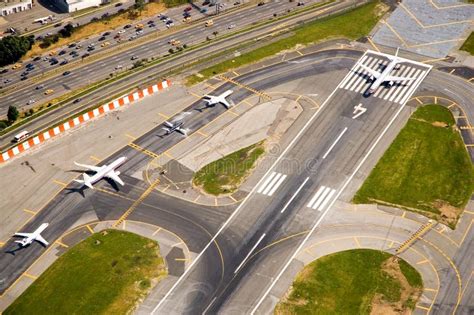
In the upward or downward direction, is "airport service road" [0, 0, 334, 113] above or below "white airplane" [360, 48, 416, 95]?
below

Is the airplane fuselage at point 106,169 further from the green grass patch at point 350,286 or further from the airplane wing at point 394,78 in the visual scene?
the airplane wing at point 394,78

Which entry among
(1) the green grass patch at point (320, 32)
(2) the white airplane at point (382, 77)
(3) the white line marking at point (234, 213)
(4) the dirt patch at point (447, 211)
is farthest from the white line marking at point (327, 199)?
(1) the green grass patch at point (320, 32)

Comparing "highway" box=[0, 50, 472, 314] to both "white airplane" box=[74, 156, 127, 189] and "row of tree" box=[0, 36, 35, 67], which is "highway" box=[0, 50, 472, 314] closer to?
"white airplane" box=[74, 156, 127, 189]

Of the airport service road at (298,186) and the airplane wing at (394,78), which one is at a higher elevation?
the airplane wing at (394,78)

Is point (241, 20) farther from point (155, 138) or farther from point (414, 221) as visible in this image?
point (414, 221)

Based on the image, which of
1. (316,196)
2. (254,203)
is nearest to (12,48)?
(254,203)

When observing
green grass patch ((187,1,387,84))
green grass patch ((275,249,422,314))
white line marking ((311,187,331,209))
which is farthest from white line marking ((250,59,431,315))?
green grass patch ((187,1,387,84))
